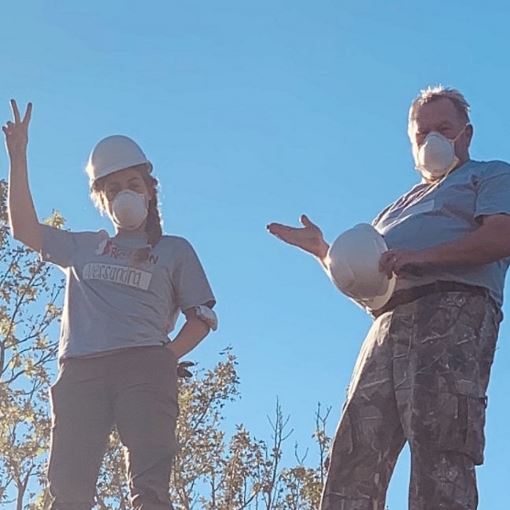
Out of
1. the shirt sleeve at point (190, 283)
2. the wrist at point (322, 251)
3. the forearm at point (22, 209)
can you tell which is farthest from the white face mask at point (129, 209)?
the wrist at point (322, 251)

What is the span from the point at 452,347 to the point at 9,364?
12.0 metres

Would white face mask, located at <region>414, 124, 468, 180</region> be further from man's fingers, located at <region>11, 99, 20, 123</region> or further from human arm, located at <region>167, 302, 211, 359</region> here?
man's fingers, located at <region>11, 99, 20, 123</region>

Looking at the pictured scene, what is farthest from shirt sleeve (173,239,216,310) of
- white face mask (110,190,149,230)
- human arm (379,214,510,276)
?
human arm (379,214,510,276)

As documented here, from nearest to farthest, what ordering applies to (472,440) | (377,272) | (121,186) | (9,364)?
(472,440) < (377,272) < (121,186) < (9,364)

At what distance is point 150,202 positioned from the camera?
4.77 meters

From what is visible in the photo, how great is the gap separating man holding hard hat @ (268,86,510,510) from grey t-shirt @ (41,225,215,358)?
2.44 ft

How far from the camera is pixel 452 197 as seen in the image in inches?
165

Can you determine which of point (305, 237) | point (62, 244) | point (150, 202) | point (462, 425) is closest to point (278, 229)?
point (305, 237)

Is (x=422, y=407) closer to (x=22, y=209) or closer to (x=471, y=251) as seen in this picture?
(x=471, y=251)

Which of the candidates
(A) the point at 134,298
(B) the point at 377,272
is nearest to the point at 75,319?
(A) the point at 134,298

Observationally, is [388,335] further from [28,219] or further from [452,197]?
[28,219]

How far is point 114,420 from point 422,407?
1.26 meters

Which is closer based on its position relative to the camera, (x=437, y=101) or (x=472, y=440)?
(x=472, y=440)

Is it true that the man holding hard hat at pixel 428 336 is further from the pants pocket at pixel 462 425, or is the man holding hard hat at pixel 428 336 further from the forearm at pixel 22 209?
the forearm at pixel 22 209
